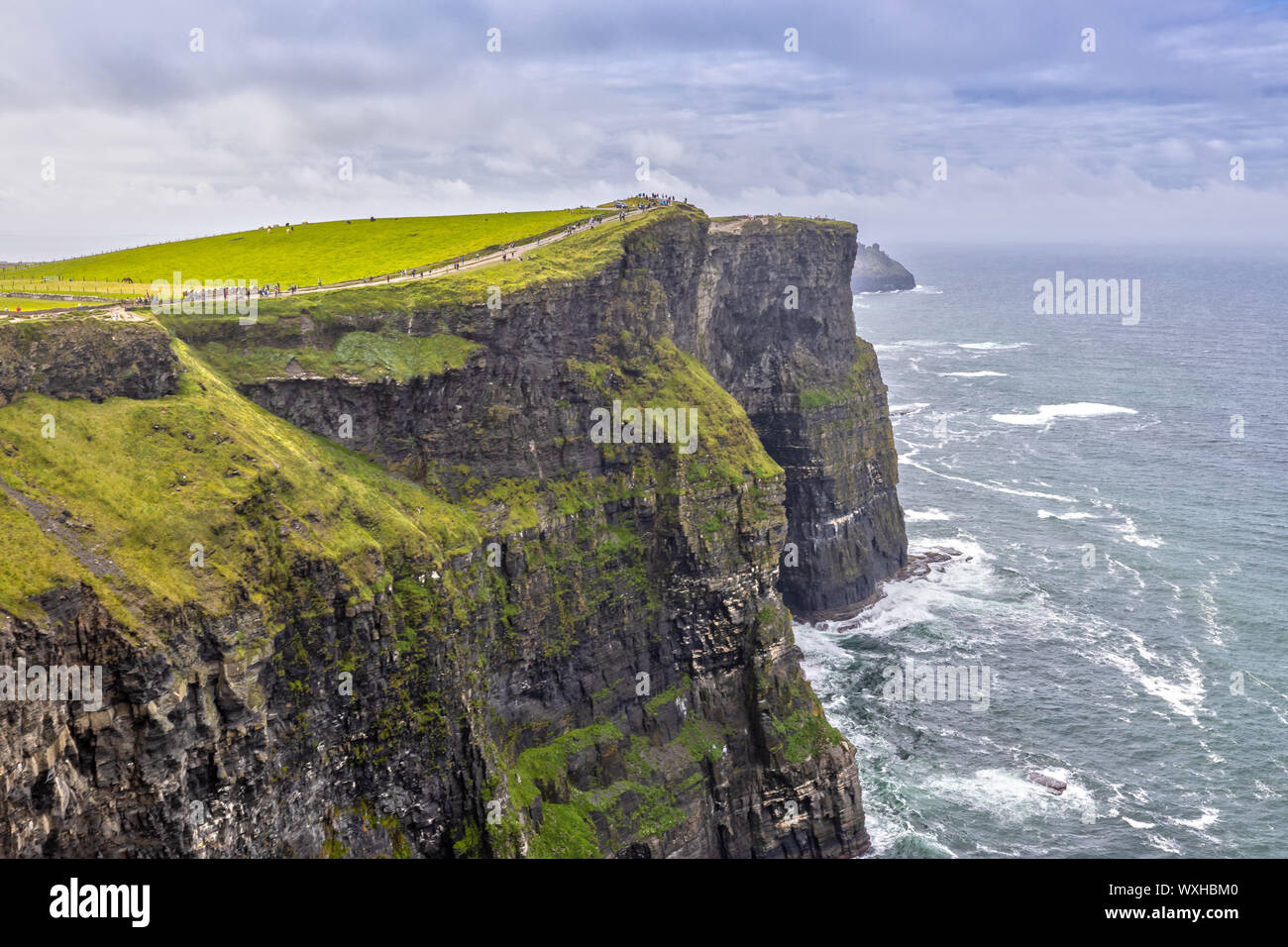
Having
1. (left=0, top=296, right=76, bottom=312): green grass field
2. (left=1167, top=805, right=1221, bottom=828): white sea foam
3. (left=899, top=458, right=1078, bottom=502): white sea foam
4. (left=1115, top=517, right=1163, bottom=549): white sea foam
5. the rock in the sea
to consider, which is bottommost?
(left=1167, top=805, right=1221, bottom=828): white sea foam

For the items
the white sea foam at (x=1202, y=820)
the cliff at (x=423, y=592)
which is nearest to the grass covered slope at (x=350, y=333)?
the cliff at (x=423, y=592)

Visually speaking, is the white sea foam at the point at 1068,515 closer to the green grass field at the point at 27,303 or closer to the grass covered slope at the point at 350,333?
the grass covered slope at the point at 350,333

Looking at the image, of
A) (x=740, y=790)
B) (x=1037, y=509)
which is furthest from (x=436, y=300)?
(x=1037, y=509)

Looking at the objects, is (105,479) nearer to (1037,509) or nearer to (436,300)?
(436,300)

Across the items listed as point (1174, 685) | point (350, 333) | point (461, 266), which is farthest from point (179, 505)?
point (1174, 685)

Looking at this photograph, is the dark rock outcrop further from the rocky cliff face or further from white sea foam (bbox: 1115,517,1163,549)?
white sea foam (bbox: 1115,517,1163,549)

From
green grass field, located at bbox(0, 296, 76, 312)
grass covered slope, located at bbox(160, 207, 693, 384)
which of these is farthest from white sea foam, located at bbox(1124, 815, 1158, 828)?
green grass field, located at bbox(0, 296, 76, 312)
